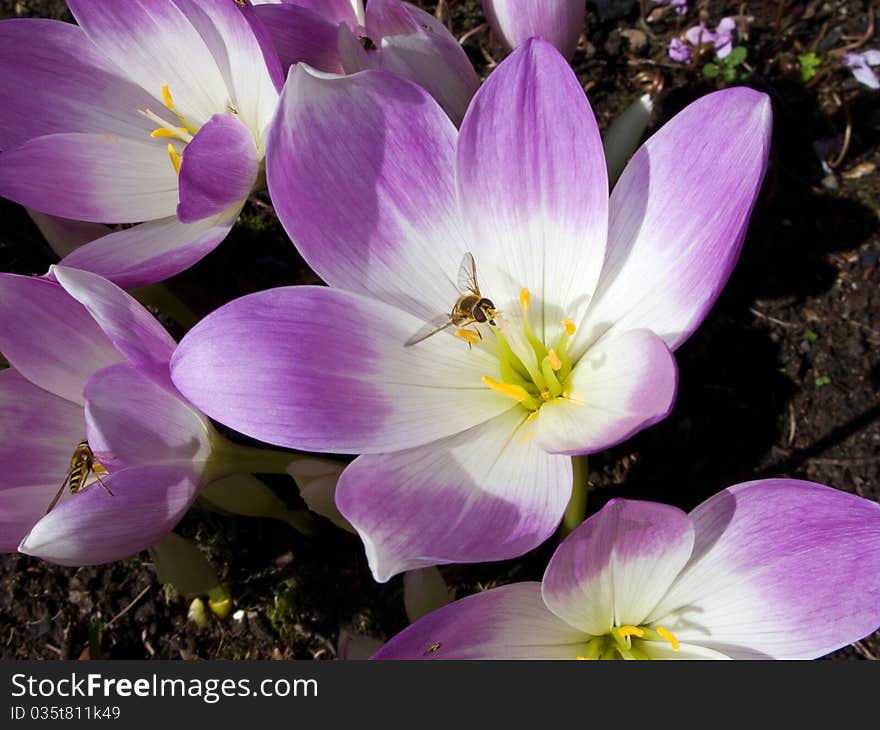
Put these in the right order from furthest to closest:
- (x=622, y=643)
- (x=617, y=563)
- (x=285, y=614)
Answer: (x=285, y=614)
(x=622, y=643)
(x=617, y=563)

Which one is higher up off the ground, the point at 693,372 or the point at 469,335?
the point at 469,335

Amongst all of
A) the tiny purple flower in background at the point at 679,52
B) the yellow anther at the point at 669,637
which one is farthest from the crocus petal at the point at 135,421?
the tiny purple flower in background at the point at 679,52

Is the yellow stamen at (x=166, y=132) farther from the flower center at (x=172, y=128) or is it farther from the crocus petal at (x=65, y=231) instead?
the crocus petal at (x=65, y=231)

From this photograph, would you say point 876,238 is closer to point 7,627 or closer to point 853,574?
point 853,574

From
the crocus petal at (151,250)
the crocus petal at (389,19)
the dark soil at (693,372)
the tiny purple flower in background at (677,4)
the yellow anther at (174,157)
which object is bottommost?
the dark soil at (693,372)

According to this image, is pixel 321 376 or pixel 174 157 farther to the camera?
pixel 174 157

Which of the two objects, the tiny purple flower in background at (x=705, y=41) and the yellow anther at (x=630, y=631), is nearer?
the yellow anther at (x=630, y=631)

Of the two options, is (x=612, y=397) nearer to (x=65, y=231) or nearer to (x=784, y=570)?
(x=784, y=570)

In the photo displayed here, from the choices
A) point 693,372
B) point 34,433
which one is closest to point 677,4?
point 693,372
